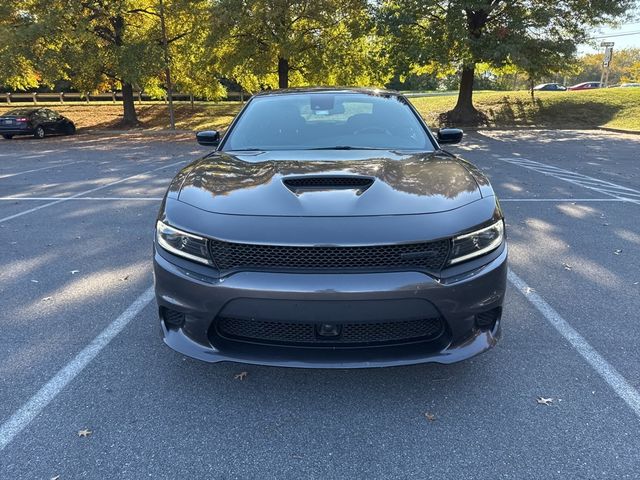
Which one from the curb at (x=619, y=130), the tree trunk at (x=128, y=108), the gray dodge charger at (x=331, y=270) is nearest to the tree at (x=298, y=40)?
the tree trunk at (x=128, y=108)

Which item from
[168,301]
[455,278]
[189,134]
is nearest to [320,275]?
[455,278]

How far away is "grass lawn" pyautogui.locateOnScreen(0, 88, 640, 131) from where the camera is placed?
819 inches

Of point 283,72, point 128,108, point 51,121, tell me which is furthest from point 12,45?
point 283,72

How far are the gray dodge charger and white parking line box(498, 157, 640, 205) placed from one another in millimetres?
6172

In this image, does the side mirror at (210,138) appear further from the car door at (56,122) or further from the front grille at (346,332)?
the car door at (56,122)

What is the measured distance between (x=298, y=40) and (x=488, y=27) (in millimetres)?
7346

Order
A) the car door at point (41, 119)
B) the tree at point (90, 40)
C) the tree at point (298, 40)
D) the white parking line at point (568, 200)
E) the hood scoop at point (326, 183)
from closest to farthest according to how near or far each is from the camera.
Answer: the hood scoop at point (326, 183)
the white parking line at point (568, 200)
the tree at point (298, 40)
the tree at point (90, 40)
the car door at point (41, 119)

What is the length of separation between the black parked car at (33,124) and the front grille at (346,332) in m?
21.9

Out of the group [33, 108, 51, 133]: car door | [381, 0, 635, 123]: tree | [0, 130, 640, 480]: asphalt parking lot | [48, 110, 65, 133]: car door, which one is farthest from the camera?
[48, 110, 65, 133]: car door

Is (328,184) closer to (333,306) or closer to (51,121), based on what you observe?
(333,306)

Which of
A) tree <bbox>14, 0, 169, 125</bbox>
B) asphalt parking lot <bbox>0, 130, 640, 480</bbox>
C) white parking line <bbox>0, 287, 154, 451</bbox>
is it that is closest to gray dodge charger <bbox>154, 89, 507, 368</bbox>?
asphalt parking lot <bbox>0, 130, 640, 480</bbox>

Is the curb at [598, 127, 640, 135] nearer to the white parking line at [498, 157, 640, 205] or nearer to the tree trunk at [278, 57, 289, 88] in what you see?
the white parking line at [498, 157, 640, 205]

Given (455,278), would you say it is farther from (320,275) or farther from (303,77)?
(303,77)

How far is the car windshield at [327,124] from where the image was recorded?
361 centimetres
